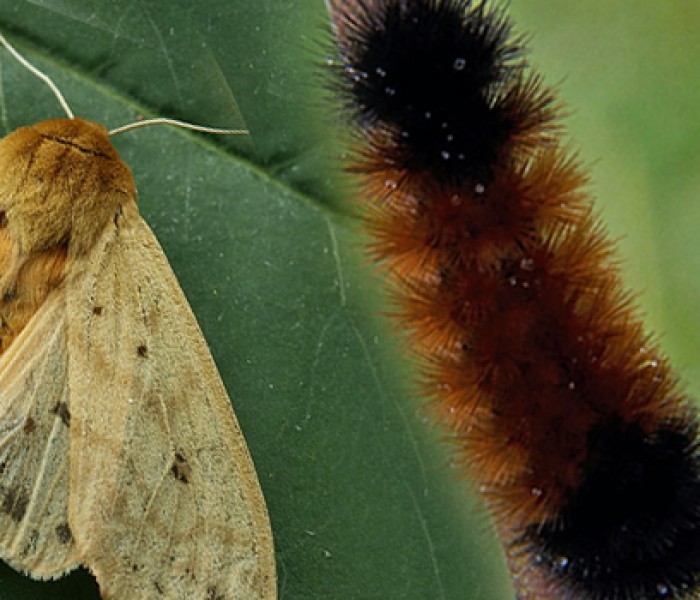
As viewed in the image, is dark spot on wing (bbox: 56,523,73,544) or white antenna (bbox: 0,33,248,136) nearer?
dark spot on wing (bbox: 56,523,73,544)

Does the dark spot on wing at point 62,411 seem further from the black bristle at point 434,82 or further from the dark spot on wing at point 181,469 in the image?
the black bristle at point 434,82

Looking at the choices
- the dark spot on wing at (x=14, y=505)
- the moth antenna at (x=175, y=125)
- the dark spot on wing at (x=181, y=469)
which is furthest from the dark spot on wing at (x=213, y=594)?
the moth antenna at (x=175, y=125)

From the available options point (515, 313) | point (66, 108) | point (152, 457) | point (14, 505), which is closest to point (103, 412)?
point (152, 457)

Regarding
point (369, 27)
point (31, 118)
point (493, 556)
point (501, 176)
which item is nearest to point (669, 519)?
point (493, 556)

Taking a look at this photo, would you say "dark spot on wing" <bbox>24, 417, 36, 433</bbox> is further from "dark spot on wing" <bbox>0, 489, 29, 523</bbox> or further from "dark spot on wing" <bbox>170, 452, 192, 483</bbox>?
"dark spot on wing" <bbox>170, 452, 192, 483</bbox>

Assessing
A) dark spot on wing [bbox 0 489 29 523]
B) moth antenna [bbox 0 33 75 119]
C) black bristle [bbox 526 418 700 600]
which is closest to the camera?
dark spot on wing [bbox 0 489 29 523]

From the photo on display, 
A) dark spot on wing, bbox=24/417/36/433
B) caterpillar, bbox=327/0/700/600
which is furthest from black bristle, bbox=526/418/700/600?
dark spot on wing, bbox=24/417/36/433

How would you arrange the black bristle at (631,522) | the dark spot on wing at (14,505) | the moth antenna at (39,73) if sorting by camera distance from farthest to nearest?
the black bristle at (631,522) < the moth antenna at (39,73) < the dark spot on wing at (14,505)
